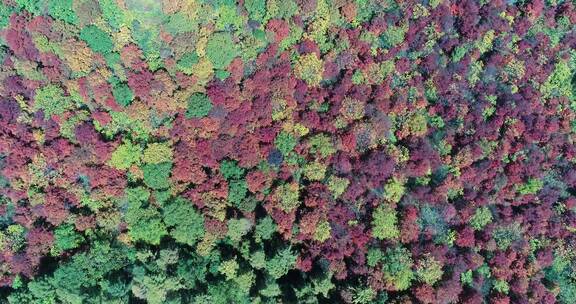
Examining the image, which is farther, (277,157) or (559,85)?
(559,85)

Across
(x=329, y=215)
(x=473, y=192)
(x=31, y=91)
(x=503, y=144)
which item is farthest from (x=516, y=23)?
(x=31, y=91)

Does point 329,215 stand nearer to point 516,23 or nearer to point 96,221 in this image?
point 96,221

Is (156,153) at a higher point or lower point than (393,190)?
higher

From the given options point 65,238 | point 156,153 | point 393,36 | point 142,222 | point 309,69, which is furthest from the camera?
point 393,36

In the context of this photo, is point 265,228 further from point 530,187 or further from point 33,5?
point 33,5

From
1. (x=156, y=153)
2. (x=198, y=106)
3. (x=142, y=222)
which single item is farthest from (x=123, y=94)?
(x=142, y=222)

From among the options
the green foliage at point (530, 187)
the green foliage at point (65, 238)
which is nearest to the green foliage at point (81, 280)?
the green foliage at point (65, 238)

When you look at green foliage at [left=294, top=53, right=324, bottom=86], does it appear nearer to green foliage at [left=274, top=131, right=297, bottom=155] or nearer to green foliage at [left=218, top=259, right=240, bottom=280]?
green foliage at [left=274, top=131, right=297, bottom=155]
